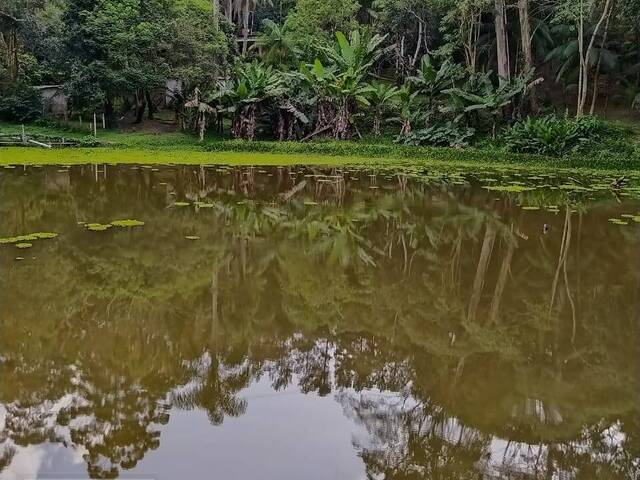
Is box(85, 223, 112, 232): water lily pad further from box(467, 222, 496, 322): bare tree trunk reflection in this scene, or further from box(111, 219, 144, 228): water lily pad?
box(467, 222, 496, 322): bare tree trunk reflection

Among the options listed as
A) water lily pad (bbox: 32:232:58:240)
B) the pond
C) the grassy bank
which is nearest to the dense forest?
the grassy bank

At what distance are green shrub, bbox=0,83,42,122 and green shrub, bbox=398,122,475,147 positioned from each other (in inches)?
584

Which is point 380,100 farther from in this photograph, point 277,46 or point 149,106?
point 149,106

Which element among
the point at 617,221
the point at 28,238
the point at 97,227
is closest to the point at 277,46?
the point at 617,221

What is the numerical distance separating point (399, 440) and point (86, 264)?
4294mm

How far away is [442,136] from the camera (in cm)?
2286

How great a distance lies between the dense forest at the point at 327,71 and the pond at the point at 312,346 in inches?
548

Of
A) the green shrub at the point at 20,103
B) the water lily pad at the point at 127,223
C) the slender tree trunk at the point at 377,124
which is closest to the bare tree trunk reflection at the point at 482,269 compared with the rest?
the water lily pad at the point at 127,223

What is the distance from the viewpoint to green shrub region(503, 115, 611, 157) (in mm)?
20219

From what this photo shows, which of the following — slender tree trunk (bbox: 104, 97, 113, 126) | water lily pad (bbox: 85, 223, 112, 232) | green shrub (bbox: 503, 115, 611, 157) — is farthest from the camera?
slender tree trunk (bbox: 104, 97, 113, 126)

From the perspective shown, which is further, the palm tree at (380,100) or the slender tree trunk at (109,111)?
the slender tree trunk at (109,111)

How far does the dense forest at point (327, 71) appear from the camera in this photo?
22.2m

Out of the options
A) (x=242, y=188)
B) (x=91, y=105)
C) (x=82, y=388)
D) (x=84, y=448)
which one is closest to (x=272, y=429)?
(x=84, y=448)

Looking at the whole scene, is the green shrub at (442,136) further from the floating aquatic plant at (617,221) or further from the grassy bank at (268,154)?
the floating aquatic plant at (617,221)
